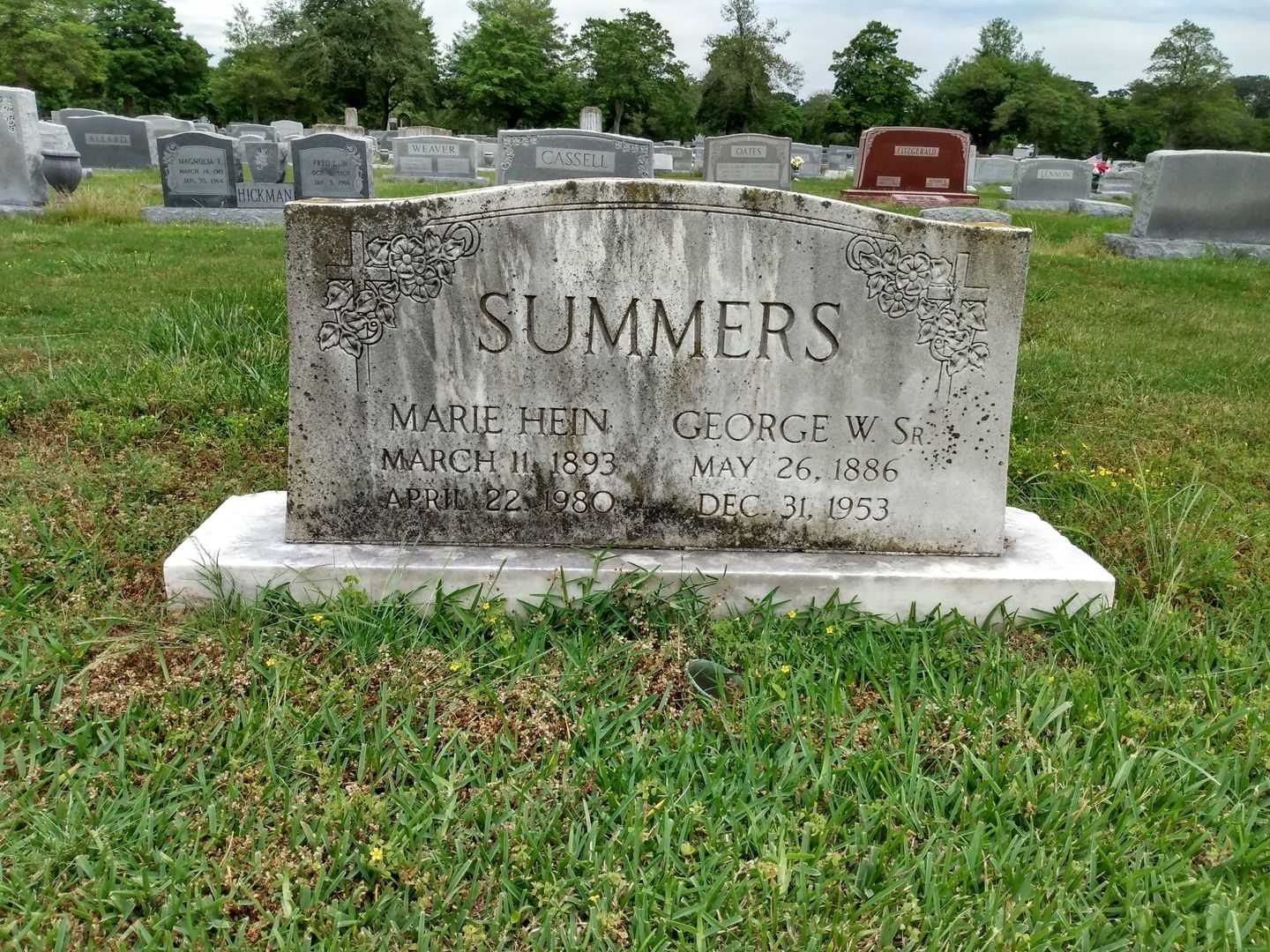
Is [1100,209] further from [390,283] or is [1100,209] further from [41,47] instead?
[41,47]

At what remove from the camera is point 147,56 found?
5288 cm

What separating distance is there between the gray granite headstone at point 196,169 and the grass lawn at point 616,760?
407 inches

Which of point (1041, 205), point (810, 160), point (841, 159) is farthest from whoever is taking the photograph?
point (841, 159)

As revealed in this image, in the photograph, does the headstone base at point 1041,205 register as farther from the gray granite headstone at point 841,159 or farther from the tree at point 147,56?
the tree at point 147,56

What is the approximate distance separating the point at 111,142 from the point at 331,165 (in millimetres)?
11186

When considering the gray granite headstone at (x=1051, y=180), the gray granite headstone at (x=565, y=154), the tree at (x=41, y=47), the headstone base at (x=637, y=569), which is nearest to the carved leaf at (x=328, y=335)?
the headstone base at (x=637, y=569)

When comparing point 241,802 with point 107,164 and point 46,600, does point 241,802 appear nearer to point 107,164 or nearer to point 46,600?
point 46,600

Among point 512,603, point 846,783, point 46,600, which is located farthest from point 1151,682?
point 46,600

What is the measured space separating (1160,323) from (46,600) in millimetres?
7139

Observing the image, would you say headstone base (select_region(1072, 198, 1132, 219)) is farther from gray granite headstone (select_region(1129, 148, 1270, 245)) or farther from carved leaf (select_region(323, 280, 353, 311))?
carved leaf (select_region(323, 280, 353, 311))

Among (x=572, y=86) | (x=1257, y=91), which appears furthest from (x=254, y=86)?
(x=1257, y=91)

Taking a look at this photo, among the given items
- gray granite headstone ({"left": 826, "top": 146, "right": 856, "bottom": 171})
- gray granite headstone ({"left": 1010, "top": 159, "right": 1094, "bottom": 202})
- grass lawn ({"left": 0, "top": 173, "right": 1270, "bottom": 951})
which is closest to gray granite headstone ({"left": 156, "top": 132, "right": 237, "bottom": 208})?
grass lawn ({"left": 0, "top": 173, "right": 1270, "bottom": 951})

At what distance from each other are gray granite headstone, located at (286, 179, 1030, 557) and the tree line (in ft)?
159

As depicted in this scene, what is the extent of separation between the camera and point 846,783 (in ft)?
7.07
